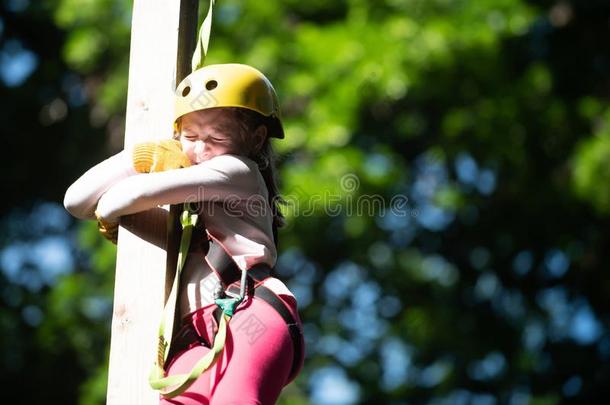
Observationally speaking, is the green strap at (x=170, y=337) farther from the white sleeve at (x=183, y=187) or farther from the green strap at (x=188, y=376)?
the white sleeve at (x=183, y=187)

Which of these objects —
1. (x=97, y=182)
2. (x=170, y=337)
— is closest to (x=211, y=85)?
(x=97, y=182)

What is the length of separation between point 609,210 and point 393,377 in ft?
10.00

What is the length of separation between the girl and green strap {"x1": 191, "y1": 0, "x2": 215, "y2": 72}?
4.7 inches

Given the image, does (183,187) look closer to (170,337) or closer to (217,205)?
(217,205)

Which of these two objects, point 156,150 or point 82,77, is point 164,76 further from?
point 82,77

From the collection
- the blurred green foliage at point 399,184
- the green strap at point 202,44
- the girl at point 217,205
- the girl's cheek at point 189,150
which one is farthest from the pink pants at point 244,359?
the blurred green foliage at point 399,184

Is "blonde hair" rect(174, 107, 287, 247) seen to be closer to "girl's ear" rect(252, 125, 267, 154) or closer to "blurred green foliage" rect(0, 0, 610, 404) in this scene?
"girl's ear" rect(252, 125, 267, 154)

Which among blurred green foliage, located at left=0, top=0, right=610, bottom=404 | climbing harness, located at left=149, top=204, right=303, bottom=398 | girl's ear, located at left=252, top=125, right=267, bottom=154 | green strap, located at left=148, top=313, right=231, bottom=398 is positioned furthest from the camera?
blurred green foliage, located at left=0, top=0, right=610, bottom=404

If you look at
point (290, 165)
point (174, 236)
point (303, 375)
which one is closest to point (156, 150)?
point (174, 236)

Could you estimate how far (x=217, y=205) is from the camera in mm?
3240

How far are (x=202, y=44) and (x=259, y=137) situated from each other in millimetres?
296

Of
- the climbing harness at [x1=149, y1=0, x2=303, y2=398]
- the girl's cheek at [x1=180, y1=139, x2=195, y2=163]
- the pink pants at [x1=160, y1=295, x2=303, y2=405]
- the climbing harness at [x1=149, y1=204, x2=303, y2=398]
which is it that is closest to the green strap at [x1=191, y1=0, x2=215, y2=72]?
the climbing harness at [x1=149, y1=0, x2=303, y2=398]

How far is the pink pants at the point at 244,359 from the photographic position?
3.02 m

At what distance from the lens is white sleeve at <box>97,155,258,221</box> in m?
3.09
